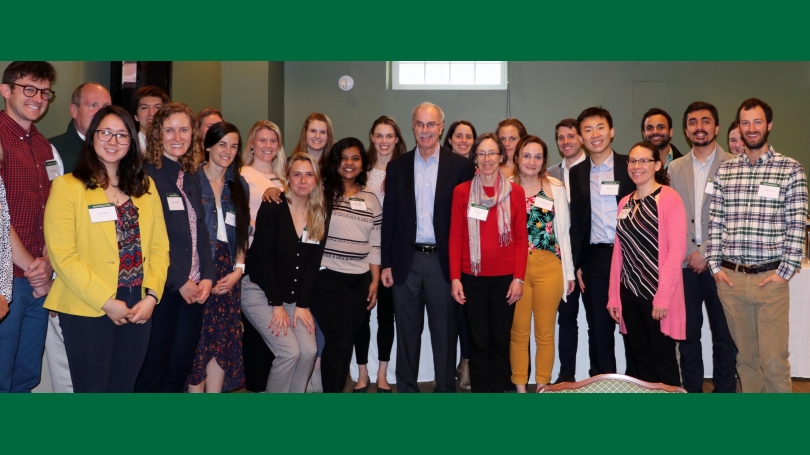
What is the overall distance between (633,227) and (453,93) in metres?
5.45

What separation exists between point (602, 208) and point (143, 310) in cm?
277

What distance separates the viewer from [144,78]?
5898 millimetres

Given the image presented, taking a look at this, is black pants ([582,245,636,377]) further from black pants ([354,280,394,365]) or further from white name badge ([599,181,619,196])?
black pants ([354,280,394,365])

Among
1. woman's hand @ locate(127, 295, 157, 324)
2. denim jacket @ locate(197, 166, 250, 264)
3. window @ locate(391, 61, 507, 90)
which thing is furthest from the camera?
window @ locate(391, 61, 507, 90)

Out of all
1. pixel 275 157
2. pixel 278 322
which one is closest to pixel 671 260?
pixel 278 322

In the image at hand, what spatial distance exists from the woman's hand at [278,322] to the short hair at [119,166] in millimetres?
999

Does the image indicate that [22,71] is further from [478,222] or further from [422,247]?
[478,222]

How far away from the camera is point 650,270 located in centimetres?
366

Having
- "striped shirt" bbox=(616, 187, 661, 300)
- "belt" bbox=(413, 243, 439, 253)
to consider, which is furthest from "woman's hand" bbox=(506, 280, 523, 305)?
"striped shirt" bbox=(616, 187, 661, 300)

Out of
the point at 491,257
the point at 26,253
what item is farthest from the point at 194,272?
the point at 491,257

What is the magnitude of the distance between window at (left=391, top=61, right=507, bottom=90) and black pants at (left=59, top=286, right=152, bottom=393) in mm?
6563

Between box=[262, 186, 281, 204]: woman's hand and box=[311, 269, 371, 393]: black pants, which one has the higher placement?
box=[262, 186, 281, 204]: woman's hand

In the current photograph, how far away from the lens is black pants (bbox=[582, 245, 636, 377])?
4117 millimetres

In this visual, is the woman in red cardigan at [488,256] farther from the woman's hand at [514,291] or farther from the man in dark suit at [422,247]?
the man in dark suit at [422,247]
